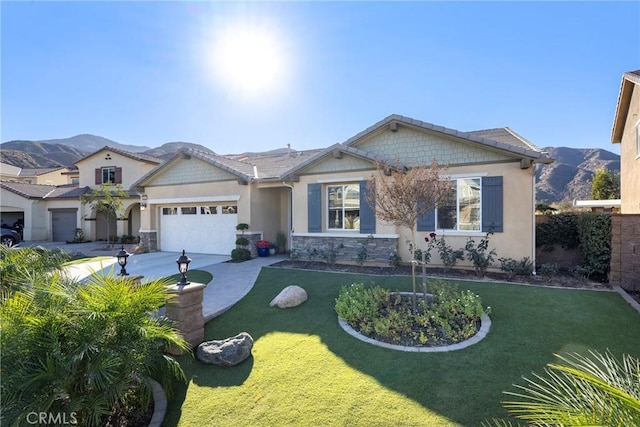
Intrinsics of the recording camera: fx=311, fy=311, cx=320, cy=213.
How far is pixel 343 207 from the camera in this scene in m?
12.7

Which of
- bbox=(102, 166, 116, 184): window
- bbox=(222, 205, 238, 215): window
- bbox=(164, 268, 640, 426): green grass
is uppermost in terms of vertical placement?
bbox=(102, 166, 116, 184): window

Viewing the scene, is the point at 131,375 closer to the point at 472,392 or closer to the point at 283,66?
the point at 472,392

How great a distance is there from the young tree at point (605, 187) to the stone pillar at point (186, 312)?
3218 cm

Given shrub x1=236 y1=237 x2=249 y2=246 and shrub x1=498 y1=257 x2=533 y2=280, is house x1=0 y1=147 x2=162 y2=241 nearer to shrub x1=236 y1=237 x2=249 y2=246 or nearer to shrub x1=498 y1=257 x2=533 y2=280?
shrub x1=236 y1=237 x2=249 y2=246

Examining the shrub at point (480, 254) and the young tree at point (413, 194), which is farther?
the shrub at point (480, 254)

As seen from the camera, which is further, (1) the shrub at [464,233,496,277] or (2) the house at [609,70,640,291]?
(1) the shrub at [464,233,496,277]

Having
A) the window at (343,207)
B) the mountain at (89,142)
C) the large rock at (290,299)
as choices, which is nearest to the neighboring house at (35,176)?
the window at (343,207)

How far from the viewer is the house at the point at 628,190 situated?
8.35 meters

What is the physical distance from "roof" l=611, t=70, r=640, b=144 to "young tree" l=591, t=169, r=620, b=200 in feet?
41.4

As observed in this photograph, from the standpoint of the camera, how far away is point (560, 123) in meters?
19.9

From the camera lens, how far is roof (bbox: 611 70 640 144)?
11.6 metres

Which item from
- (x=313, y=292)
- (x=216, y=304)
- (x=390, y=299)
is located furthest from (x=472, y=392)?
(x=216, y=304)

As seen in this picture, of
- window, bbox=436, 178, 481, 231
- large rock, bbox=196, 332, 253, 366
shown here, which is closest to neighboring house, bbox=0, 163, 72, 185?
large rock, bbox=196, 332, 253, 366

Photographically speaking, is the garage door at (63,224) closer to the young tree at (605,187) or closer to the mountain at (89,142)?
the young tree at (605,187)
